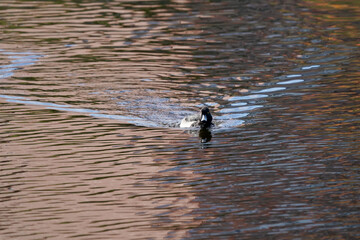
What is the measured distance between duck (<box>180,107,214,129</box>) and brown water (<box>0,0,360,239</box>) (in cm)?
15

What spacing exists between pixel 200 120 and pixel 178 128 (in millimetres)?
622

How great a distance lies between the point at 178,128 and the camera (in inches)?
491

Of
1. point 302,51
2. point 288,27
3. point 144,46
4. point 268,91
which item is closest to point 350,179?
point 268,91

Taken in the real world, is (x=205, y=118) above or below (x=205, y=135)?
above

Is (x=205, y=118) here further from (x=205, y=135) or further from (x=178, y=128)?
(x=178, y=128)

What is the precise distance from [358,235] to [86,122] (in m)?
6.40

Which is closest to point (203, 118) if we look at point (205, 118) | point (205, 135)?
point (205, 118)

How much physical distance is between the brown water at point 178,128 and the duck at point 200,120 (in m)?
0.15

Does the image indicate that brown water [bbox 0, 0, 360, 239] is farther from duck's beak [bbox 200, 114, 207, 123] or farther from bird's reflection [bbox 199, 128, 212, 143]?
duck's beak [bbox 200, 114, 207, 123]

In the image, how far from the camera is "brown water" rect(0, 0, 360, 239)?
27.2 feet

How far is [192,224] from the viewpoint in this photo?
8.04 meters

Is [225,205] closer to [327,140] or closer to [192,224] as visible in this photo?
[192,224]

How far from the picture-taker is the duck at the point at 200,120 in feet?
39.2

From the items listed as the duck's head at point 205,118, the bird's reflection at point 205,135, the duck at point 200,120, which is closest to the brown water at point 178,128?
the bird's reflection at point 205,135
